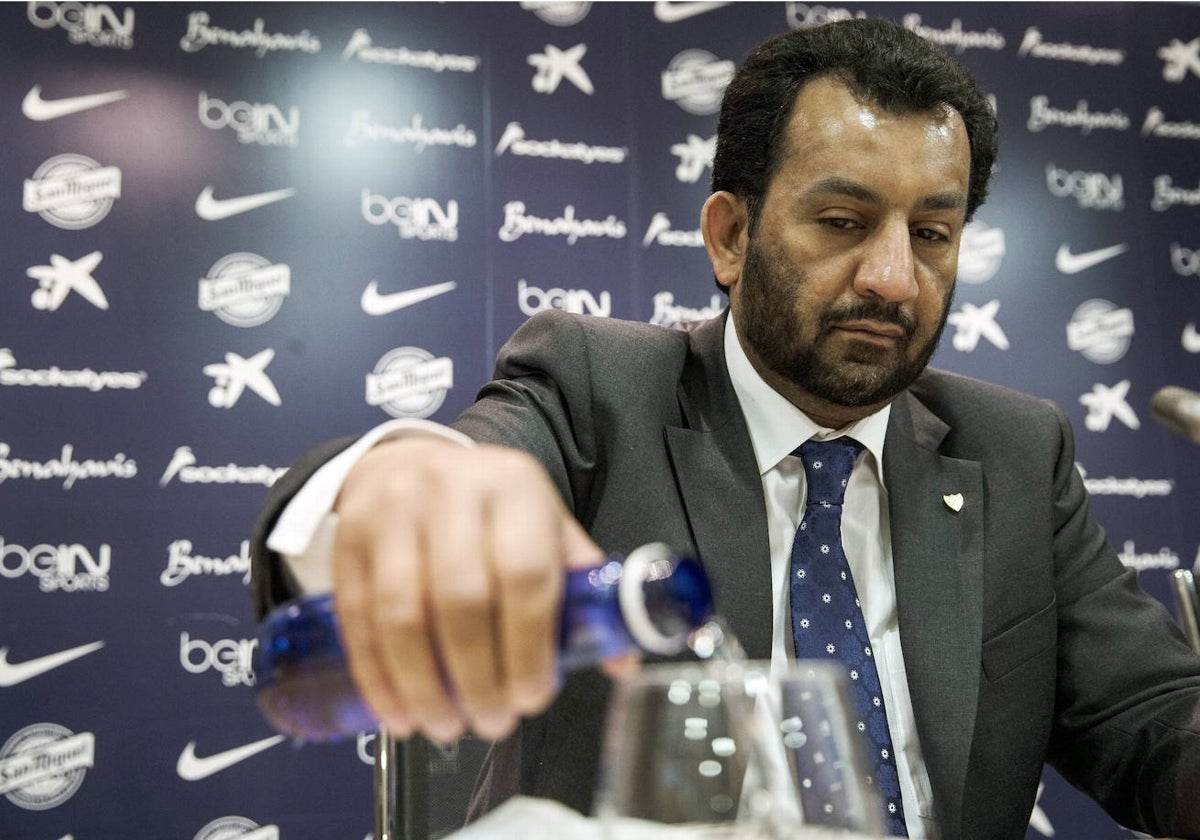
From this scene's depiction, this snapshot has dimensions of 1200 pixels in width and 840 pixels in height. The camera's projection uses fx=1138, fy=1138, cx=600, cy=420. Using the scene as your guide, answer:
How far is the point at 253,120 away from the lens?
136 inches

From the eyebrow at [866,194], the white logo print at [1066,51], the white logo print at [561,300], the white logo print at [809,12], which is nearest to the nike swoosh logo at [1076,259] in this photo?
the white logo print at [1066,51]

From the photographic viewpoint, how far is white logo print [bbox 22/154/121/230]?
10.6 feet

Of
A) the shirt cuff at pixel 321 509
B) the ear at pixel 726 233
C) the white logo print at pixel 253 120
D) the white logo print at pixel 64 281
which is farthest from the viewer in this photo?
the white logo print at pixel 253 120

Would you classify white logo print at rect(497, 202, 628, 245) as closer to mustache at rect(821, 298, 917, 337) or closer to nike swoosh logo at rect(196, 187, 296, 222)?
nike swoosh logo at rect(196, 187, 296, 222)

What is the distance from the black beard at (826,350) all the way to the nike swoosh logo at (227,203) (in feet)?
7.70

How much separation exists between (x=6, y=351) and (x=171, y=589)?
796mm

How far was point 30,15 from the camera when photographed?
3324mm

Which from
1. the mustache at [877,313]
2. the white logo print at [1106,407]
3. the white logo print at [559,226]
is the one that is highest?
the white logo print at [559,226]

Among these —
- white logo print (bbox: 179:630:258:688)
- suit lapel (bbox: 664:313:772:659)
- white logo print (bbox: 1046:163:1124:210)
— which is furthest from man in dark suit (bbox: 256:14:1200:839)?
white logo print (bbox: 1046:163:1124:210)

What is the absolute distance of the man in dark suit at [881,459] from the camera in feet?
4.24

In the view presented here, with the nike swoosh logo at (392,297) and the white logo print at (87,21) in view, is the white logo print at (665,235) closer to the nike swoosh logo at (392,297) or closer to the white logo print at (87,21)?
the nike swoosh logo at (392,297)

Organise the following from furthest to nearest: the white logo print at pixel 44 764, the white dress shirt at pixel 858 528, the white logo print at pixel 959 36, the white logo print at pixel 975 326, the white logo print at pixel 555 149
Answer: the white logo print at pixel 959 36 → the white logo print at pixel 975 326 → the white logo print at pixel 555 149 → the white logo print at pixel 44 764 → the white dress shirt at pixel 858 528

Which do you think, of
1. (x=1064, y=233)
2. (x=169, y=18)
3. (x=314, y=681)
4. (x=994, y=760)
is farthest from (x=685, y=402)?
(x=1064, y=233)

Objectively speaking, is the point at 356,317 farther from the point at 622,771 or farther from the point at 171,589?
the point at 622,771
